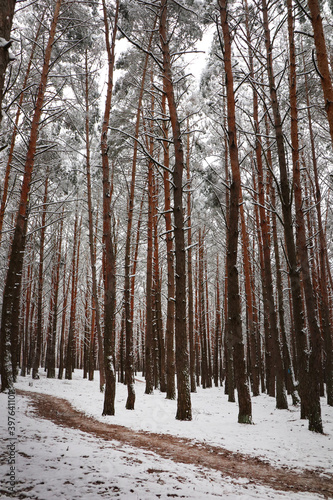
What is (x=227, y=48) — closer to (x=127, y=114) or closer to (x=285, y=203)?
(x=285, y=203)

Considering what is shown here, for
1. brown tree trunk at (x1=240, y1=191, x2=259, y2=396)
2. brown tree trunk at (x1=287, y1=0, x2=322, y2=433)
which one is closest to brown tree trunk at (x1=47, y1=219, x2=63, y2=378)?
brown tree trunk at (x1=240, y1=191, x2=259, y2=396)

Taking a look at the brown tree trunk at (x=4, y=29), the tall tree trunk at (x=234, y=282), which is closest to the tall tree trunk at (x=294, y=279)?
the tall tree trunk at (x=234, y=282)

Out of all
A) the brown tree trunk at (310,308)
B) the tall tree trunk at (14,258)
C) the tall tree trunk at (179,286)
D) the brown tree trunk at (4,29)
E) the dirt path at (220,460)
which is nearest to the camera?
the brown tree trunk at (4,29)

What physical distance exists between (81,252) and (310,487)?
1969 cm

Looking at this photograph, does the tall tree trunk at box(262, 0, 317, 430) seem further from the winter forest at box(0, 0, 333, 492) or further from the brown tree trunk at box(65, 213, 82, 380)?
the brown tree trunk at box(65, 213, 82, 380)

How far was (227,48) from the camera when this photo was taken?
24.3 ft

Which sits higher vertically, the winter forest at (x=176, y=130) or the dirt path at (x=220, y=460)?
the winter forest at (x=176, y=130)

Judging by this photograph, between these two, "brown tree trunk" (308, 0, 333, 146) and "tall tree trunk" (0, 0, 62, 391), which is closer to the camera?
"brown tree trunk" (308, 0, 333, 146)

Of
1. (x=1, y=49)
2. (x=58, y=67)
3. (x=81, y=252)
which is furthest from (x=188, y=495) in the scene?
(x=81, y=252)

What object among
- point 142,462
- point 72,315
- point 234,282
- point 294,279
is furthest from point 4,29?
point 72,315

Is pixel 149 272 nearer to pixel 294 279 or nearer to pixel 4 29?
pixel 294 279

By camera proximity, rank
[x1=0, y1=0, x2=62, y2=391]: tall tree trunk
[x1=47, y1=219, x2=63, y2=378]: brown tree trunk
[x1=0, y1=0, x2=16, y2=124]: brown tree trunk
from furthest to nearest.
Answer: [x1=47, y1=219, x2=63, y2=378]: brown tree trunk < [x1=0, y1=0, x2=62, y2=391]: tall tree trunk < [x1=0, y1=0, x2=16, y2=124]: brown tree trunk

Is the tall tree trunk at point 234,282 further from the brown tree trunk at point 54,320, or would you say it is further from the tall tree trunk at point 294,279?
the brown tree trunk at point 54,320

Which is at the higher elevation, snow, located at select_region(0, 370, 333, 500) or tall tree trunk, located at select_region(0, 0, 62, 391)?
tall tree trunk, located at select_region(0, 0, 62, 391)
